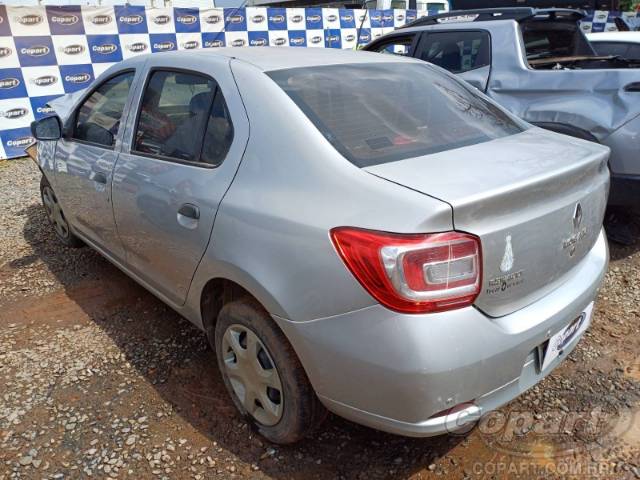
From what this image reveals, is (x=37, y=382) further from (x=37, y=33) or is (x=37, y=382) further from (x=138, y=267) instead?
(x=37, y=33)

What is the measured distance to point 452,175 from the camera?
5.50 ft

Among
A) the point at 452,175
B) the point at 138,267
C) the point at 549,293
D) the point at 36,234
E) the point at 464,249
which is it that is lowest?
the point at 36,234

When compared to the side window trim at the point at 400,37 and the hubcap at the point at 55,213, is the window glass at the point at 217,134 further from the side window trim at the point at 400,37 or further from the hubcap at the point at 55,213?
the side window trim at the point at 400,37

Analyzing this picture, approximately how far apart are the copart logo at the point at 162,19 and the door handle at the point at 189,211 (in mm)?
8481

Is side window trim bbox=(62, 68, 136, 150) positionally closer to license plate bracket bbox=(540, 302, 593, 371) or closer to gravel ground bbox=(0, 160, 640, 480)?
gravel ground bbox=(0, 160, 640, 480)

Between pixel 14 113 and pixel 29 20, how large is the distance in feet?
4.72

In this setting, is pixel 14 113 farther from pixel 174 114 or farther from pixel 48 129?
pixel 174 114

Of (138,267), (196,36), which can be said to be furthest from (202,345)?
(196,36)

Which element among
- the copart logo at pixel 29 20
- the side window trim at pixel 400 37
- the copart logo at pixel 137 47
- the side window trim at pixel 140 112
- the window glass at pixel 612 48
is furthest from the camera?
the copart logo at pixel 137 47

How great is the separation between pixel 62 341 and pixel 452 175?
97.8 inches

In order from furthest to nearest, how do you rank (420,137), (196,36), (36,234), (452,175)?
(196,36) → (36,234) → (420,137) → (452,175)

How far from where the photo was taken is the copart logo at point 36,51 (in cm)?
777

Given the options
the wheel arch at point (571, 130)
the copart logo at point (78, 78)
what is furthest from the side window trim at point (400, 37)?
the copart logo at point (78, 78)

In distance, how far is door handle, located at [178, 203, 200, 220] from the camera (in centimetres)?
210
